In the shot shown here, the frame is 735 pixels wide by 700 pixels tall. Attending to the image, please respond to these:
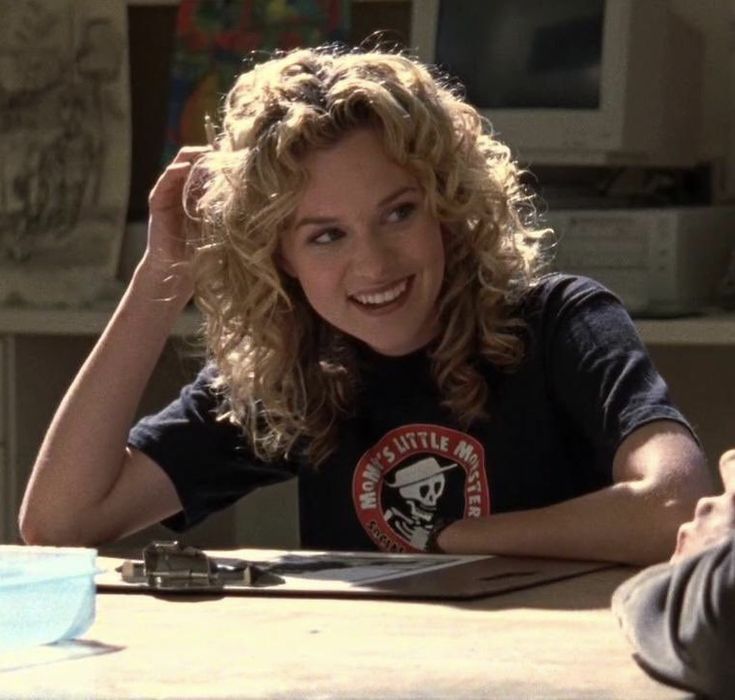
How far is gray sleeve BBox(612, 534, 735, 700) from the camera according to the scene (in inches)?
35.7

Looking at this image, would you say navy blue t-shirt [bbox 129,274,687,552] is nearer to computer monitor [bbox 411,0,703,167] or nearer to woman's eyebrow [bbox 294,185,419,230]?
woman's eyebrow [bbox 294,185,419,230]

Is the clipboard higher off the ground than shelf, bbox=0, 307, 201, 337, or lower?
higher

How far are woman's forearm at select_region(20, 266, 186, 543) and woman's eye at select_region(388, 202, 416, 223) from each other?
277 millimetres

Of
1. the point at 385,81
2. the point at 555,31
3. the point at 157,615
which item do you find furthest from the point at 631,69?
the point at 157,615

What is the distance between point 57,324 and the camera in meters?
2.85

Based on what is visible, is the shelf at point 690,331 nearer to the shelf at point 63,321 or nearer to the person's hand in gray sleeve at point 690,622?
the shelf at point 63,321

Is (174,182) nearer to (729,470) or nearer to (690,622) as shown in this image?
(729,470)

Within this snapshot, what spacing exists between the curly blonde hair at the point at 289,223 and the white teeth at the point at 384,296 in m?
0.07

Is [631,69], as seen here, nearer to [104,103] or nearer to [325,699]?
[104,103]

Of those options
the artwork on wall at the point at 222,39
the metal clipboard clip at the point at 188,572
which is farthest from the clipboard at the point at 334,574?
the artwork on wall at the point at 222,39

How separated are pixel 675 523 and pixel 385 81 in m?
0.53

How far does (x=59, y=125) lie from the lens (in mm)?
3023

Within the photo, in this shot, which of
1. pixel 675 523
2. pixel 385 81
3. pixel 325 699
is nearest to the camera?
pixel 325 699

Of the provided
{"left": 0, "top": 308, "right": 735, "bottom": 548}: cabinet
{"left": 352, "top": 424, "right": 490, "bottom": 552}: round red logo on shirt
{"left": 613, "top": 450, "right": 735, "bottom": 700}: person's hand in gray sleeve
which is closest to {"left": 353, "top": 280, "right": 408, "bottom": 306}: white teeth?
{"left": 352, "top": 424, "right": 490, "bottom": 552}: round red logo on shirt
